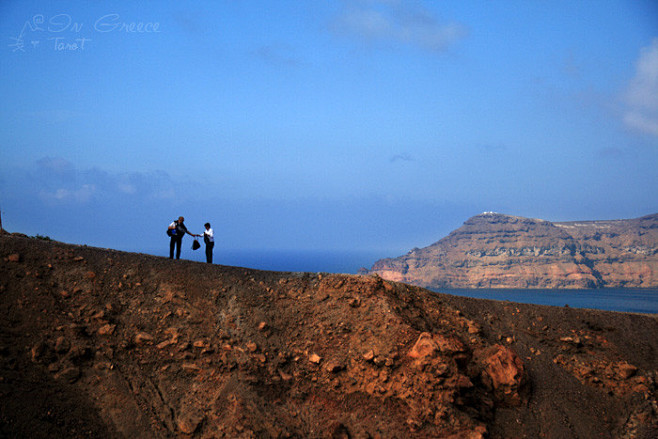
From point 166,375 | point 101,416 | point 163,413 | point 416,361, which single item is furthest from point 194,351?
point 416,361

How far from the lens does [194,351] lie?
40.7 feet

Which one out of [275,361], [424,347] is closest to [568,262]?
[424,347]

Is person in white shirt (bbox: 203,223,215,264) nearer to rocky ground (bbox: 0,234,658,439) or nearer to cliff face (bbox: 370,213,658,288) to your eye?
rocky ground (bbox: 0,234,658,439)

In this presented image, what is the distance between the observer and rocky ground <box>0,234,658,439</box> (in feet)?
35.6

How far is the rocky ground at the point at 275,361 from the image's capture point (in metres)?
10.9

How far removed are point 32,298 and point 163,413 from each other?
19.4 feet

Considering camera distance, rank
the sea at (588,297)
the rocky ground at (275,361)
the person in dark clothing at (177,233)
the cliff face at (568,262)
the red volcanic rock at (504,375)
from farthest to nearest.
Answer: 1. the cliff face at (568,262)
2. the sea at (588,297)
3. the person in dark clothing at (177,233)
4. the red volcanic rock at (504,375)
5. the rocky ground at (275,361)

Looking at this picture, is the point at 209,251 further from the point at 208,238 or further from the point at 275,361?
the point at 275,361

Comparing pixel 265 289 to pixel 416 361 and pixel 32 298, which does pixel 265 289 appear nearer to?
pixel 416 361

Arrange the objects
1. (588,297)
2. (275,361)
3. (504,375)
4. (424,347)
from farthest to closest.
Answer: (588,297), (504,375), (275,361), (424,347)

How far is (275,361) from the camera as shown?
1251 cm

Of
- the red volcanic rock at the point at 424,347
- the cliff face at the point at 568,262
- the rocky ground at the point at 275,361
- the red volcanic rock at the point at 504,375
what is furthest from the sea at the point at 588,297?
the red volcanic rock at the point at 424,347

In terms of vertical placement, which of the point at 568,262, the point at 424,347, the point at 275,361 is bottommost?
the point at 275,361

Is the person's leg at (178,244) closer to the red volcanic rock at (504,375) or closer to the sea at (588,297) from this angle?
the red volcanic rock at (504,375)
